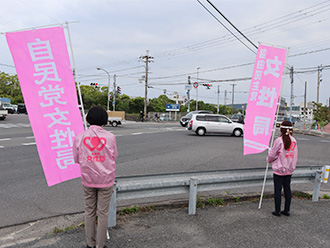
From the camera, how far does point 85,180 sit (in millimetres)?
2889

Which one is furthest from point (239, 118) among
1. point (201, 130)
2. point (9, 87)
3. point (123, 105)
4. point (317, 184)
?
point (9, 87)

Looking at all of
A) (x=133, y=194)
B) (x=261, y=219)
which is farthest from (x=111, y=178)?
(x=261, y=219)

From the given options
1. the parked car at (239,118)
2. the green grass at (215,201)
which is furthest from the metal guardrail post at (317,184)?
the parked car at (239,118)

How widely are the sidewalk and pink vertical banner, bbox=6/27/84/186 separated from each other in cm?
85

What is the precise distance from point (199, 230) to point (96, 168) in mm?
1809

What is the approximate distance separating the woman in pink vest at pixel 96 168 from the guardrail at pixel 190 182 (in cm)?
61

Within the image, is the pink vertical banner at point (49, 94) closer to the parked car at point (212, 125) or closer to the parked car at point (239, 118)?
the parked car at point (212, 125)

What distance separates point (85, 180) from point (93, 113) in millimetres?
759

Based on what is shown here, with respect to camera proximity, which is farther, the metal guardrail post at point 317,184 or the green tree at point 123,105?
the green tree at point 123,105

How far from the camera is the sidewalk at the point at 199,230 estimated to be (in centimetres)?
330

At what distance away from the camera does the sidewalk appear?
3297 millimetres

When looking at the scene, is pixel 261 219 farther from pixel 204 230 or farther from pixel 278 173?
pixel 204 230

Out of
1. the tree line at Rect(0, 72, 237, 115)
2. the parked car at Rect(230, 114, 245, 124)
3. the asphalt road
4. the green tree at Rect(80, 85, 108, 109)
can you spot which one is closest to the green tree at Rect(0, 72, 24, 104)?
the tree line at Rect(0, 72, 237, 115)

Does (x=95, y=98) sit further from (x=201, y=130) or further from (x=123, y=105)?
(x=201, y=130)
